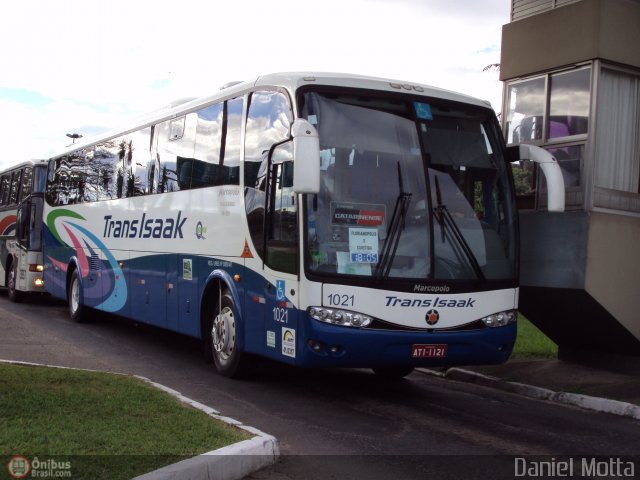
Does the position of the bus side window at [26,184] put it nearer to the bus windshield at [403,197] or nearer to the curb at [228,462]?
the bus windshield at [403,197]

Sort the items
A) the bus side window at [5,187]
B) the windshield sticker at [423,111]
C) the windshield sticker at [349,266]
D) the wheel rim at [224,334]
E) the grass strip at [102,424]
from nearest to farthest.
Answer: the grass strip at [102,424] → the windshield sticker at [349,266] → the windshield sticker at [423,111] → the wheel rim at [224,334] → the bus side window at [5,187]

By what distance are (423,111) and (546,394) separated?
12.4 feet

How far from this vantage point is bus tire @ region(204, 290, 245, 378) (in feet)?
33.9

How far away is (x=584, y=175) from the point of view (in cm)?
1073

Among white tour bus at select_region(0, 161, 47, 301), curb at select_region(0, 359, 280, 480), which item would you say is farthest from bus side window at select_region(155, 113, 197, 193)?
white tour bus at select_region(0, 161, 47, 301)

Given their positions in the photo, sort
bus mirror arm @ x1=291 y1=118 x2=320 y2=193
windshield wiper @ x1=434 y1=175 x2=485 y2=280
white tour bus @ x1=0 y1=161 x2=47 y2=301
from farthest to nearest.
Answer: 1. white tour bus @ x1=0 y1=161 x2=47 y2=301
2. windshield wiper @ x1=434 y1=175 x2=485 y2=280
3. bus mirror arm @ x1=291 y1=118 x2=320 y2=193

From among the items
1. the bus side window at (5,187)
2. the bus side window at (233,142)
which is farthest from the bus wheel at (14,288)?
the bus side window at (233,142)

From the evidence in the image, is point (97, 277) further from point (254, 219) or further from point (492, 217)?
point (492, 217)

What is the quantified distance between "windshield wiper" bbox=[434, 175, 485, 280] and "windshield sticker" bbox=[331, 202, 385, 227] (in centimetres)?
67

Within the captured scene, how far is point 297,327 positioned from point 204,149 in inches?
149

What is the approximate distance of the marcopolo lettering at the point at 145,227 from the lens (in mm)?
12173

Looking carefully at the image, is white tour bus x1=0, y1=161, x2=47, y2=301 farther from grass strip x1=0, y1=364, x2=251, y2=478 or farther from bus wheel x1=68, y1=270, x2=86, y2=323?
grass strip x1=0, y1=364, x2=251, y2=478

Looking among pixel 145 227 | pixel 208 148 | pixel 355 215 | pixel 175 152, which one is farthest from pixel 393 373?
pixel 145 227

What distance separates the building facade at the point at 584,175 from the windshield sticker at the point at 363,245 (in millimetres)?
2936
